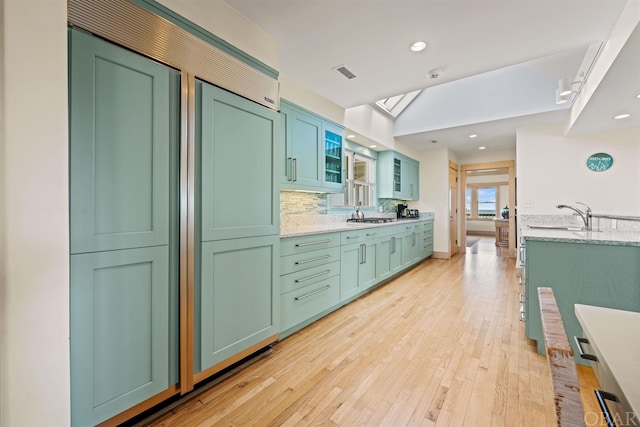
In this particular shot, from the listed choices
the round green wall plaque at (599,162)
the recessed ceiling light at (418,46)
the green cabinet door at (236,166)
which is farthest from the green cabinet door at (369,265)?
the round green wall plaque at (599,162)

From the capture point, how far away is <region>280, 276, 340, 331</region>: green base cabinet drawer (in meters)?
2.29

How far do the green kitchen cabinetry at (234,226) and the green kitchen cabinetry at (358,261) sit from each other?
107 cm

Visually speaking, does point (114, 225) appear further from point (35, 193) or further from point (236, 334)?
point (236, 334)

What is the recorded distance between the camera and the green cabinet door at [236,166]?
165cm

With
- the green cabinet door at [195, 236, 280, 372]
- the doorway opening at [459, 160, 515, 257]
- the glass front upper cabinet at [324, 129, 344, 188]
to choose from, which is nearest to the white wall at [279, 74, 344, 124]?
the glass front upper cabinet at [324, 129, 344, 188]

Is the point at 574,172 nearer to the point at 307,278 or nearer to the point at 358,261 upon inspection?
the point at 358,261

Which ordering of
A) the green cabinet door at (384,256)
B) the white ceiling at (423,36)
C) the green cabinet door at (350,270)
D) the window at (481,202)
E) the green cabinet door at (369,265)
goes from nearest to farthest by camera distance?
the white ceiling at (423,36), the green cabinet door at (350,270), the green cabinet door at (369,265), the green cabinet door at (384,256), the window at (481,202)

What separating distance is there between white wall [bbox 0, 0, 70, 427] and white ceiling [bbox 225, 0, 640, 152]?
4.10 ft

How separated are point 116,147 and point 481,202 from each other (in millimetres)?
13076

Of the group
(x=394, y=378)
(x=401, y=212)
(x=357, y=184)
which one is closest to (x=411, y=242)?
(x=401, y=212)

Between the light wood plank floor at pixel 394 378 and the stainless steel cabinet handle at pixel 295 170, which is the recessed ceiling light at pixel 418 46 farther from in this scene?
the light wood plank floor at pixel 394 378

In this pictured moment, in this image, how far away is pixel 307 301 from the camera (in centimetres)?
252

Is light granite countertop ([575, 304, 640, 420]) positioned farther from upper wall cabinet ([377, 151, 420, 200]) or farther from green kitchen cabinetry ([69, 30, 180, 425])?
upper wall cabinet ([377, 151, 420, 200])

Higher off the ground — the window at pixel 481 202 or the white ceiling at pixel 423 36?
the white ceiling at pixel 423 36
